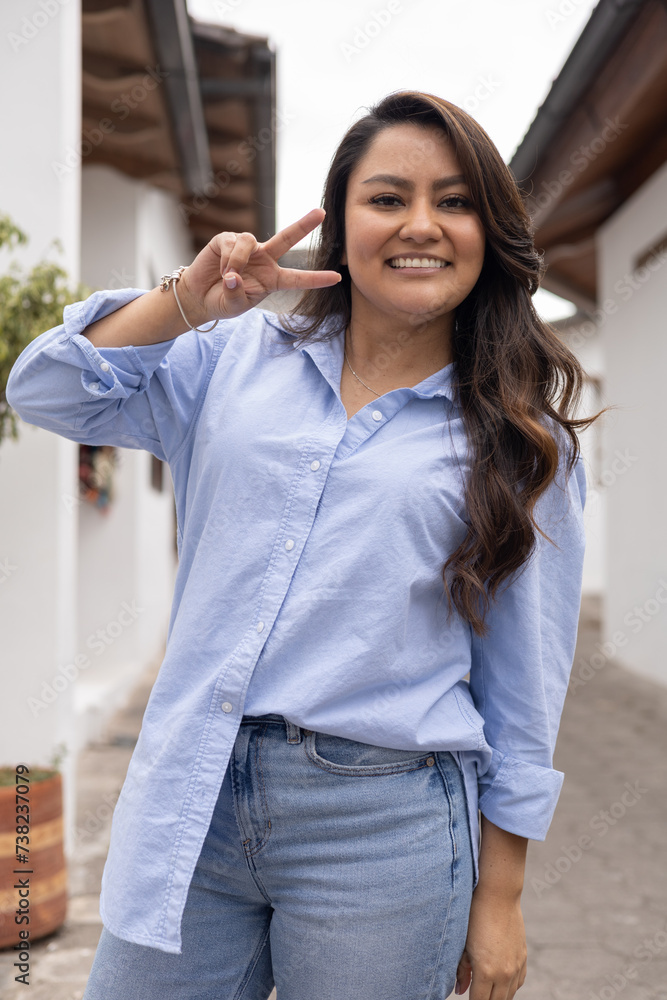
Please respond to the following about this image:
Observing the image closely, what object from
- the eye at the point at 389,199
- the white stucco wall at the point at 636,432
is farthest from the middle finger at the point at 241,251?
the white stucco wall at the point at 636,432

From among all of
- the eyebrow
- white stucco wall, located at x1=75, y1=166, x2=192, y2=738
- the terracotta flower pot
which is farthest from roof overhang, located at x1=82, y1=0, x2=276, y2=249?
the eyebrow

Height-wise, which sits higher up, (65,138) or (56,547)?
(65,138)

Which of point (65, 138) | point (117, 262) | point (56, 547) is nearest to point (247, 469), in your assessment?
point (56, 547)

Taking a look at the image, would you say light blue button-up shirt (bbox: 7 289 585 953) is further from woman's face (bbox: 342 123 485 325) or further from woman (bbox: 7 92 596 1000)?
woman's face (bbox: 342 123 485 325)

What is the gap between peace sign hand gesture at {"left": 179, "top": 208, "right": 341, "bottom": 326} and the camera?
1290 mm

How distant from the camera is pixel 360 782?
50.5 inches

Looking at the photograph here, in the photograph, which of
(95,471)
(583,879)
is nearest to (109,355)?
(583,879)

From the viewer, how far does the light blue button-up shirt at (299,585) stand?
1.28 metres

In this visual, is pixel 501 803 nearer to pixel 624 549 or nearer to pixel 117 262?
pixel 117 262

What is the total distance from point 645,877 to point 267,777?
330 cm

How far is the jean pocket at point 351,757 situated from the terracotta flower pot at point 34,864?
2.15m

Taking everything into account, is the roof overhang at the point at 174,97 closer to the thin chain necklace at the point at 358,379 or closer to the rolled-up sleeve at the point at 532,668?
the thin chain necklace at the point at 358,379

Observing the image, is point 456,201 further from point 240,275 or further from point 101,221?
point 101,221

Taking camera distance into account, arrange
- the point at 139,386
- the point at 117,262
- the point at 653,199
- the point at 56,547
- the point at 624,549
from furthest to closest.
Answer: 1. the point at 624,549
2. the point at 653,199
3. the point at 117,262
4. the point at 56,547
5. the point at 139,386
